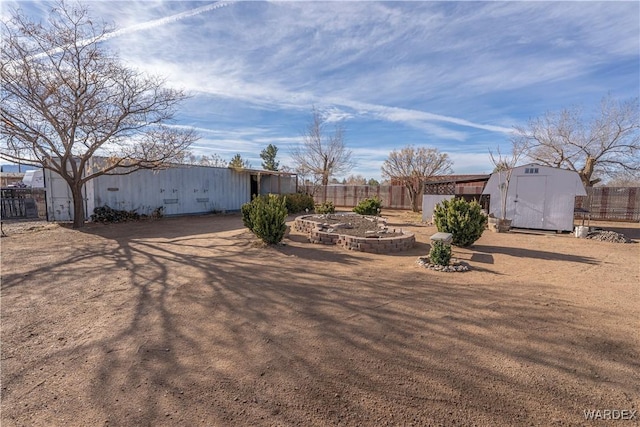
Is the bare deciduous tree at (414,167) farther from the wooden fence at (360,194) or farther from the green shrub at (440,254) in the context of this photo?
the green shrub at (440,254)

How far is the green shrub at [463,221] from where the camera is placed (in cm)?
698

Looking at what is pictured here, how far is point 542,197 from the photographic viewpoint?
10586 mm

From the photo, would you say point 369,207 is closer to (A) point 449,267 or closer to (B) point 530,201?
(B) point 530,201

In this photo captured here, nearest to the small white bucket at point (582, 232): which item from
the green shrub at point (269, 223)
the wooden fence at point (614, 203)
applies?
the wooden fence at point (614, 203)

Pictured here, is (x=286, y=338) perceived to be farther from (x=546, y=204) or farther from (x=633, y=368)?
(x=546, y=204)

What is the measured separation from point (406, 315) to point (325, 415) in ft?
5.55

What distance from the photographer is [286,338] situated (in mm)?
2744

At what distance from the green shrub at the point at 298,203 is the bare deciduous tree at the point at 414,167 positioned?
18.6 ft

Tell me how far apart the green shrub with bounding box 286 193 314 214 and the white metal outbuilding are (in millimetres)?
9444

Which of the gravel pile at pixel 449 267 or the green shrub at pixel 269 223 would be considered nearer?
the gravel pile at pixel 449 267

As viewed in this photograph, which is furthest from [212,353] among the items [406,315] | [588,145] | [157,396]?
[588,145]

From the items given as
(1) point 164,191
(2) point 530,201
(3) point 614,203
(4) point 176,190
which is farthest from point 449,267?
(3) point 614,203

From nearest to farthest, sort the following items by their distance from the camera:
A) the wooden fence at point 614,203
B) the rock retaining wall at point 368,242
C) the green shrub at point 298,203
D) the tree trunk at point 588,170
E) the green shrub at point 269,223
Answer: the rock retaining wall at point 368,242
the green shrub at point 269,223
the wooden fence at point 614,203
the tree trunk at point 588,170
the green shrub at point 298,203

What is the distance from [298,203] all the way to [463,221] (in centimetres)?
1073
